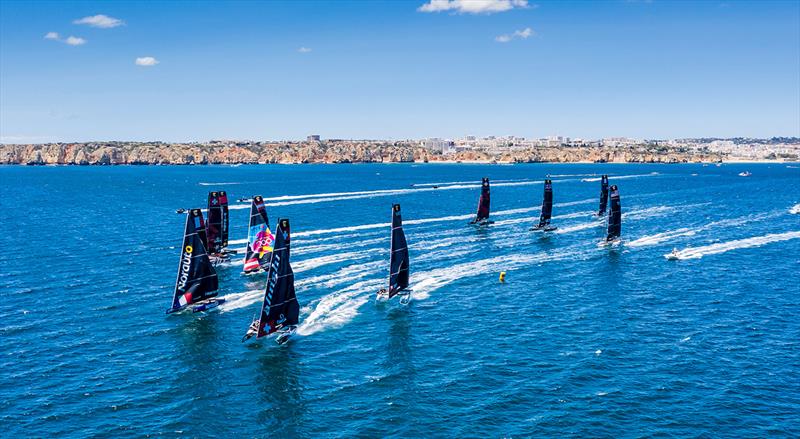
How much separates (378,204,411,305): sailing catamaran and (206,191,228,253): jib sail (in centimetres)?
3064

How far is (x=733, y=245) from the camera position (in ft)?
327

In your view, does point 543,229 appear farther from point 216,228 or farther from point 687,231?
point 216,228

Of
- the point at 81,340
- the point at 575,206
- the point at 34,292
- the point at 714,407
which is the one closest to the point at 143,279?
the point at 34,292

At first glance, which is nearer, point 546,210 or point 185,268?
point 185,268

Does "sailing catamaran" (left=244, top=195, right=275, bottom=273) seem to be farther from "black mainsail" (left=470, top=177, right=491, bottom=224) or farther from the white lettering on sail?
"black mainsail" (left=470, top=177, right=491, bottom=224)

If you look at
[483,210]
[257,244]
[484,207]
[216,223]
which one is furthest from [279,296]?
[484,207]

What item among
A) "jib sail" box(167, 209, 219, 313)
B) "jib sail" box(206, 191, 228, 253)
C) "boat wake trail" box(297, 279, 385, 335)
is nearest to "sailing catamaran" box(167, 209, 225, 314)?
"jib sail" box(167, 209, 219, 313)

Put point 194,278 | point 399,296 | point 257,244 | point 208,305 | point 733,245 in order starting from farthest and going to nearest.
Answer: point 733,245 < point 257,244 < point 399,296 < point 208,305 < point 194,278

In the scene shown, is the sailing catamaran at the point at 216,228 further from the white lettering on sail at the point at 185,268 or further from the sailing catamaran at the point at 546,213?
the sailing catamaran at the point at 546,213

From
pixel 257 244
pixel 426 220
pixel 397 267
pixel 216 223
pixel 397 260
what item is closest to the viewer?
pixel 397 267

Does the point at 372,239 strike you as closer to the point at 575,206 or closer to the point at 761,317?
the point at 761,317

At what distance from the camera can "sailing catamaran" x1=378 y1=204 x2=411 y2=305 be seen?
2569 inches

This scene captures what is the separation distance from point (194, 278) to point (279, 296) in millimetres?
12341

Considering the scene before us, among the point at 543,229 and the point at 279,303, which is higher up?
the point at 279,303
